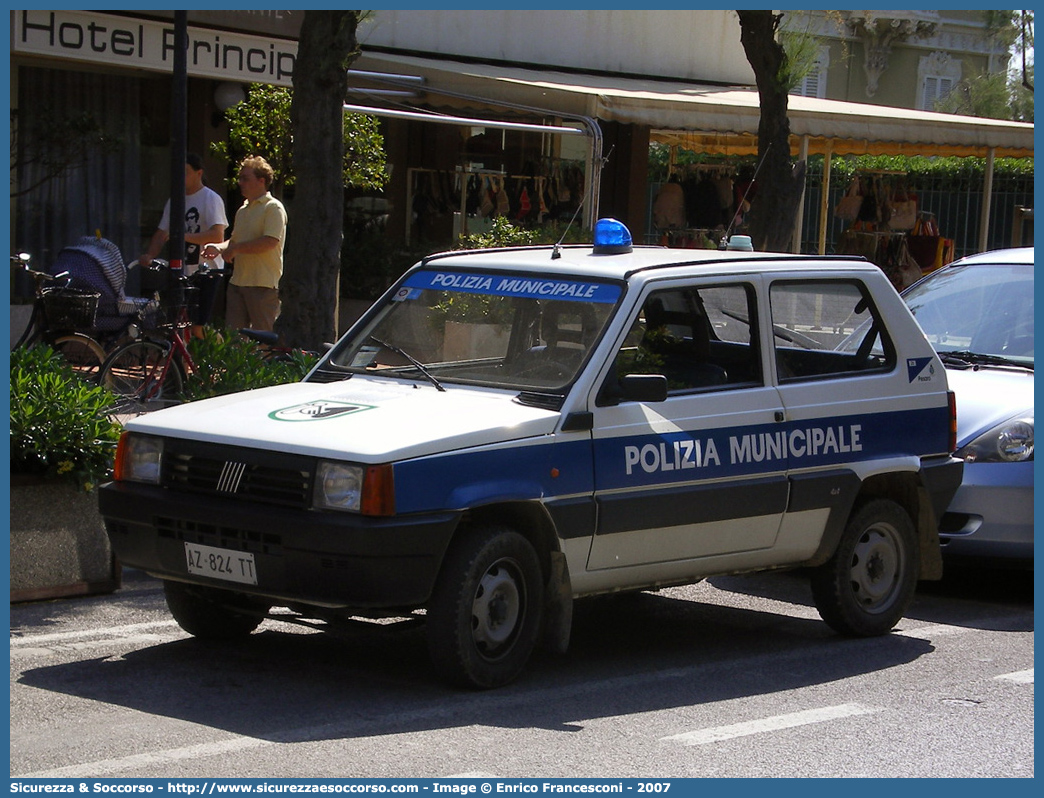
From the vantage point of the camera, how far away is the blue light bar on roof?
7336 millimetres

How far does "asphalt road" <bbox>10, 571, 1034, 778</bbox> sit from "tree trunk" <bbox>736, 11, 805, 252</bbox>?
595 cm

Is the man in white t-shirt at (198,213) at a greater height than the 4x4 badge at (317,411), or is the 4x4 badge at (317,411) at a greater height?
the man in white t-shirt at (198,213)

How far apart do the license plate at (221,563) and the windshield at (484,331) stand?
48.2 inches

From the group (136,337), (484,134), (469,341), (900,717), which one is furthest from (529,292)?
(484,134)

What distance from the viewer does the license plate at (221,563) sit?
5.95 m

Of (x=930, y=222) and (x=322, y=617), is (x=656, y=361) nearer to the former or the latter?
(x=322, y=617)

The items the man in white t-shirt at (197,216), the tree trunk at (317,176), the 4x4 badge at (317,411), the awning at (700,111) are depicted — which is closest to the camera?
the 4x4 badge at (317,411)

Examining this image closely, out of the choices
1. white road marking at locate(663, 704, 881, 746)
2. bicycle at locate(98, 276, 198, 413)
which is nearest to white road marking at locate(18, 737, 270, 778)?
white road marking at locate(663, 704, 881, 746)

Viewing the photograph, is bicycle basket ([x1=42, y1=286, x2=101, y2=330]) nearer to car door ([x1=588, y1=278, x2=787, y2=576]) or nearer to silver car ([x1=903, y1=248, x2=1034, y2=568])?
car door ([x1=588, y1=278, x2=787, y2=576])

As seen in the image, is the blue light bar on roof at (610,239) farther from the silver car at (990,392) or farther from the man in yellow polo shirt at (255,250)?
the man in yellow polo shirt at (255,250)

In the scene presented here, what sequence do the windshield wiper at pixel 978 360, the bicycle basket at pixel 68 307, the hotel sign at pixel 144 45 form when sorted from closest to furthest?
the windshield wiper at pixel 978 360
the bicycle basket at pixel 68 307
the hotel sign at pixel 144 45

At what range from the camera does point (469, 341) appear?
716 centimetres

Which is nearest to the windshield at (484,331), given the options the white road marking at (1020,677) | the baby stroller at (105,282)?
the white road marking at (1020,677)

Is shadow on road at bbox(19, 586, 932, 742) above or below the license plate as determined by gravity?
below
